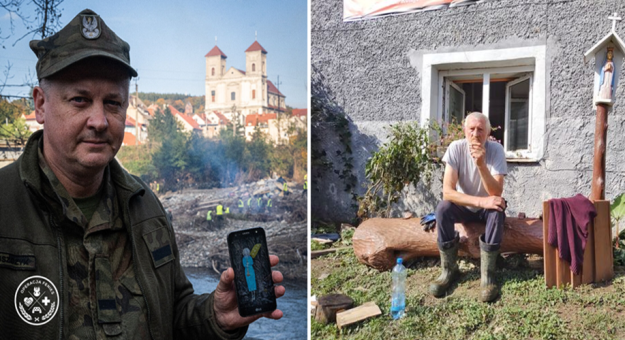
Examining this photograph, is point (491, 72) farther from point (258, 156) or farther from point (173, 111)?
point (173, 111)

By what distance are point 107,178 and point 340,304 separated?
6.06ft

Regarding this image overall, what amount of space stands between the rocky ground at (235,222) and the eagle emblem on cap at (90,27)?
102 inches

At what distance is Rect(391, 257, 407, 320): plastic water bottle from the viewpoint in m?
2.97

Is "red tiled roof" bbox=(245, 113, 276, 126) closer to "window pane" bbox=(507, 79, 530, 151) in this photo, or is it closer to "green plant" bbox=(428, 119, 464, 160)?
Answer: "green plant" bbox=(428, 119, 464, 160)

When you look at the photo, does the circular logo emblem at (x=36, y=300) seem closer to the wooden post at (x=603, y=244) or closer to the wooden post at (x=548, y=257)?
the wooden post at (x=548, y=257)

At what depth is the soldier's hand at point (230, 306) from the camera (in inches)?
62.3

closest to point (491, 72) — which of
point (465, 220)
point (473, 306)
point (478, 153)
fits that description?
point (478, 153)

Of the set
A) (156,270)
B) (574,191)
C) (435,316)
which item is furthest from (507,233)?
(156,270)

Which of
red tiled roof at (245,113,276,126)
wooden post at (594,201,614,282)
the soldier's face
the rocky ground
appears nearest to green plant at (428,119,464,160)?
wooden post at (594,201,614,282)

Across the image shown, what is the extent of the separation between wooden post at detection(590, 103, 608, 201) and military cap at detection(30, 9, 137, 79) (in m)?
2.23

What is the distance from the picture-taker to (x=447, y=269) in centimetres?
293

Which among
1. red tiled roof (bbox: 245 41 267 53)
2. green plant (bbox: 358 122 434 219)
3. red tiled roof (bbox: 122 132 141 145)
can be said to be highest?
red tiled roof (bbox: 245 41 267 53)

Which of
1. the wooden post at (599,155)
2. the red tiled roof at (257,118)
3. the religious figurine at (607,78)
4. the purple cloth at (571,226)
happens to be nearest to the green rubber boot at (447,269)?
the purple cloth at (571,226)

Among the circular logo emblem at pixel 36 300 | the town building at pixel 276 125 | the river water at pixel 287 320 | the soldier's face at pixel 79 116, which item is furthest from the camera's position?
the town building at pixel 276 125
